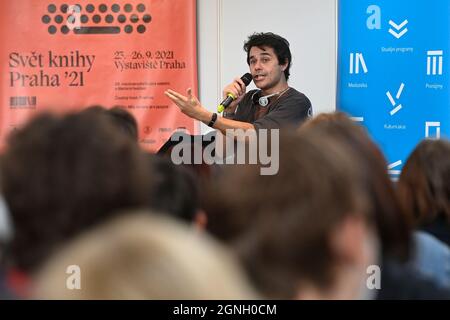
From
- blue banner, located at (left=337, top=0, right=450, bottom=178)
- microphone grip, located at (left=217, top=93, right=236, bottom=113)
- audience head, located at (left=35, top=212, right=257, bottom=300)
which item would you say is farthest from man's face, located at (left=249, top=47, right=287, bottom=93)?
audience head, located at (left=35, top=212, right=257, bottom=300)

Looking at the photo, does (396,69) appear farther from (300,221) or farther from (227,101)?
(300,221)

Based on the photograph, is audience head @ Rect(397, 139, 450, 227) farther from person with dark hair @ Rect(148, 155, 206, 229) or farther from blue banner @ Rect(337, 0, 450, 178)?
blue banner @ Rect(337, 0, 450, 178)

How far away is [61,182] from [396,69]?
347cm

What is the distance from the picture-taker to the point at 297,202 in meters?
0.94

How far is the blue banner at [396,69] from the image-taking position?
13.2 ft

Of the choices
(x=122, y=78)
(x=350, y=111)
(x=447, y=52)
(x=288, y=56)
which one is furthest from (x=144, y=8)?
(x=447, y=52)

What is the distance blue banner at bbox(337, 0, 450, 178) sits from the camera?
13.2 feet

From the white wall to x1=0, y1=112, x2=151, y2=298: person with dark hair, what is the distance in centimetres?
329

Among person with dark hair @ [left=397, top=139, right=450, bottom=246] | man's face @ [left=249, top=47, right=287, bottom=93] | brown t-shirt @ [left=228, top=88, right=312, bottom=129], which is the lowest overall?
person with dark hair @ [left=397, top=139, right=450, bottom=246]

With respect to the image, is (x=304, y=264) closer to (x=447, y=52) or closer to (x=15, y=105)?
(x=447, y=52)

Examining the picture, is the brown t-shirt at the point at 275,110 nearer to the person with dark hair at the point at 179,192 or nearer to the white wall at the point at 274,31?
the white wall at the point at 274,31

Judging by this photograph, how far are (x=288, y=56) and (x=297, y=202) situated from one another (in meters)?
2.99

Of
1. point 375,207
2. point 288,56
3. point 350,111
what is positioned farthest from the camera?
point 350,111

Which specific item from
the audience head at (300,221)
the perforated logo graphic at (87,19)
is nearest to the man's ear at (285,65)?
the perforated logo graphic at (87,19)
